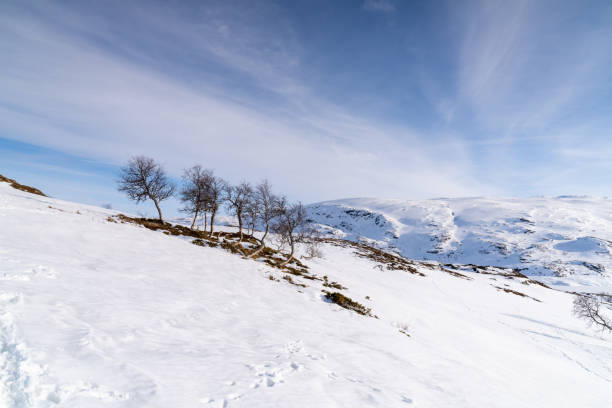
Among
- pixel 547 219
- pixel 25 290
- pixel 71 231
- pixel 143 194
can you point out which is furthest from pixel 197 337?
pixel 547 219

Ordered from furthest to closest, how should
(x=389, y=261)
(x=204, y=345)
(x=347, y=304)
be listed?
1. (x=389, y=261)
2. (x=347, y=304)
3. (x=204, y=345)

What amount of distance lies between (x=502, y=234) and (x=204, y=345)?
16788cm

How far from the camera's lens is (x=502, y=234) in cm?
13125

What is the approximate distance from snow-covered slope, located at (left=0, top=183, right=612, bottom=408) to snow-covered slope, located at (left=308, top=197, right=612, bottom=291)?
9232 cm

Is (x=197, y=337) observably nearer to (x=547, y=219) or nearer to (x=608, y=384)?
(x=608, y=384)

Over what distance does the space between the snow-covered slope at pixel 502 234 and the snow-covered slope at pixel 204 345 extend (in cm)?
9232

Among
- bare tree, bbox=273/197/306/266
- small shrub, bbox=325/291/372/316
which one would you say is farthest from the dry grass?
bare tree, bbox=273/197/306/266

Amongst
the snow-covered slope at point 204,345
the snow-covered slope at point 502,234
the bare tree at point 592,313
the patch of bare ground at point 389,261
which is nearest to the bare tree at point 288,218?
the snow-covered slope at point 204,345

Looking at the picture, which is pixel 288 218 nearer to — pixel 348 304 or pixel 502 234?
pixel 348 304

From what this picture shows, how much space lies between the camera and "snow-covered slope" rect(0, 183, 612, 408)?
3.66 meters

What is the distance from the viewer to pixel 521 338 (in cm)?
1634

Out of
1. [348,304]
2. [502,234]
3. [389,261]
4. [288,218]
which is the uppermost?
[502,234]

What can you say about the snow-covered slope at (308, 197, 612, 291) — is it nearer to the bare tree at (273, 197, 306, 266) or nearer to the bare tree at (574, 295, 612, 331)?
the bare tree at (574, 295, 612, 331)

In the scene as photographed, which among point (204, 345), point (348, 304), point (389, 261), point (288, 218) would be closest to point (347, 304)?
point (348, 304)
